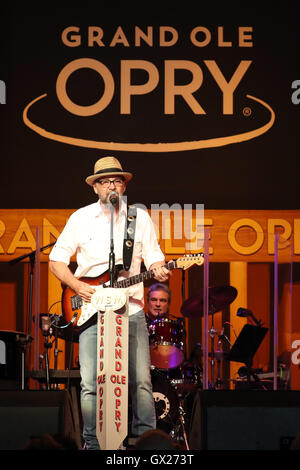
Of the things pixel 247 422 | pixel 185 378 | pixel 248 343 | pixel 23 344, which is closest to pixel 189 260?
pixel 247 422

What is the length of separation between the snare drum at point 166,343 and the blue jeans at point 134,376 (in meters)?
2.20

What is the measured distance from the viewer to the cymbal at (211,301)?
7.52 m

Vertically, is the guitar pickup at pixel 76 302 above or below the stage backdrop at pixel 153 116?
below

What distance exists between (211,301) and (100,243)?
2449 mm

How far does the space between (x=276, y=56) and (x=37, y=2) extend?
2939 millimetres

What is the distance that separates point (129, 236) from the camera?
17.7 feet

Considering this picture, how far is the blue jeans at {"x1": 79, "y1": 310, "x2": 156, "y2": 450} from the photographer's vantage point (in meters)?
5.05

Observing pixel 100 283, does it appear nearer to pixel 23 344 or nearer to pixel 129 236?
pixel 129 236

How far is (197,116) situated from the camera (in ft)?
29.8

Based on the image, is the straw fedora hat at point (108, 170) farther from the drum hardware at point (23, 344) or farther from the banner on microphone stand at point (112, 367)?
the drum hardware at point (23, 344)

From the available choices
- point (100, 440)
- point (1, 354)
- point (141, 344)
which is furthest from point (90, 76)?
point (100, 440)

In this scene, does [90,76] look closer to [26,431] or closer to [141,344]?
[141,344]

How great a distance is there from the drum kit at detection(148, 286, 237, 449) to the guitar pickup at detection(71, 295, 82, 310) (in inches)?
77.8

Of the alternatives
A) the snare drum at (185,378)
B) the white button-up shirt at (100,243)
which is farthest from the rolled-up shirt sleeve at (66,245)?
the snare drum at (185,378)
